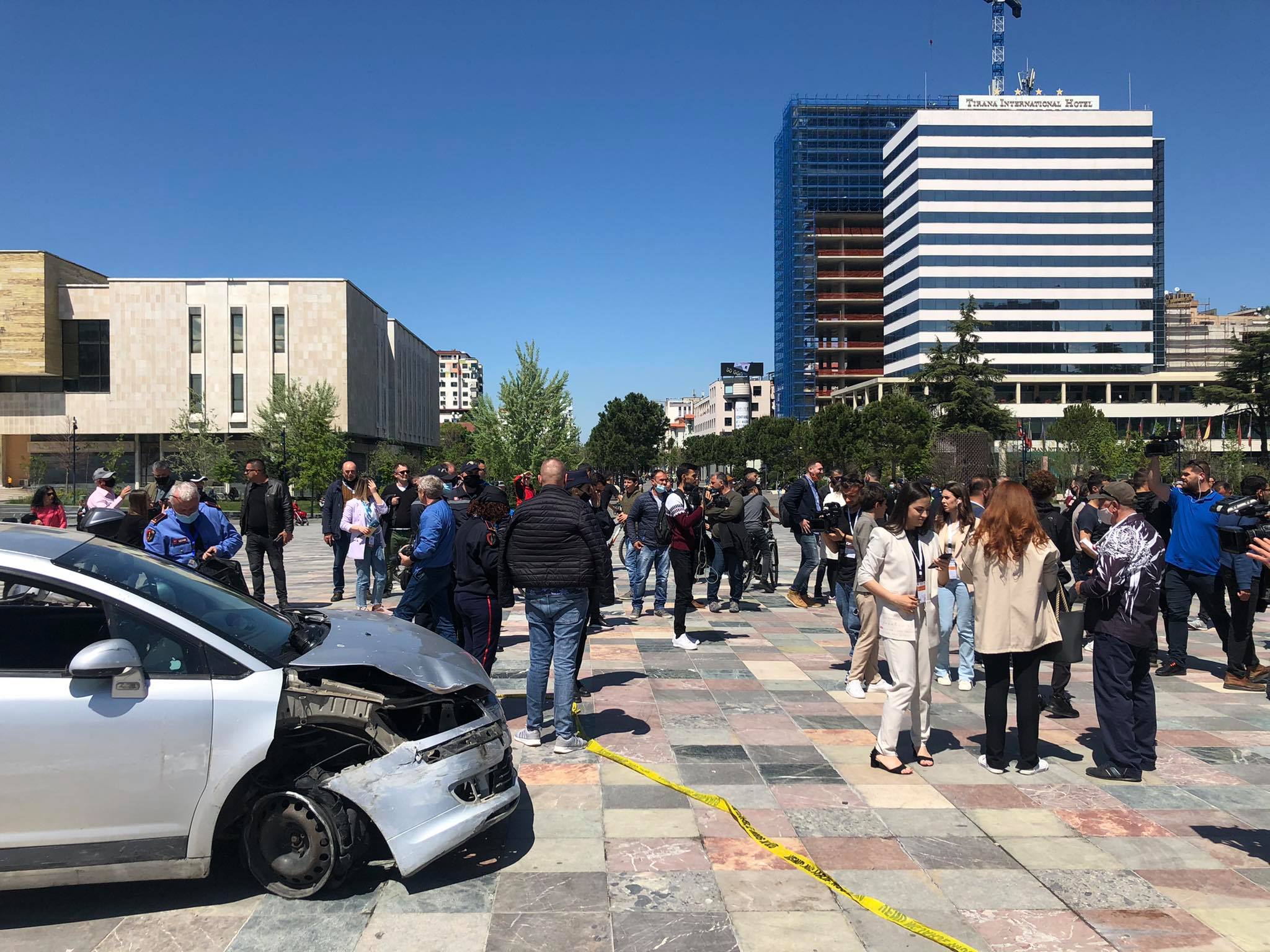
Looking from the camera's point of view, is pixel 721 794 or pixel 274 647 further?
pixel 721 794

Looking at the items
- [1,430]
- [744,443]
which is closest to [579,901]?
[1,430]

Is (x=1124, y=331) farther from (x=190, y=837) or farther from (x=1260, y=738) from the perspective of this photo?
(x=190, y=837)

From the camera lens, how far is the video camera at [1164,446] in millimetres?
9047

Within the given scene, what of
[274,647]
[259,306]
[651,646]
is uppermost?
[259,306]

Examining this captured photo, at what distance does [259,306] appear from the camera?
6341 cm

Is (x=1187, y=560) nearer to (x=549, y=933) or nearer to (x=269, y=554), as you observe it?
(x=549, y=933)

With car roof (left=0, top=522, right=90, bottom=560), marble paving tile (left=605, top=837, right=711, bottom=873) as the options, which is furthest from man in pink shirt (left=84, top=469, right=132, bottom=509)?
marble paving tile (left=605, top=837, right=711, bottom=873)

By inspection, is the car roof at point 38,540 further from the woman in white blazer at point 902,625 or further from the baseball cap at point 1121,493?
the baseball cap at point 1121,493

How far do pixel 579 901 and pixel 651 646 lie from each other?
6057 mm

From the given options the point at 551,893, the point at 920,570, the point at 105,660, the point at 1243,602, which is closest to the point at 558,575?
the point at 551,893

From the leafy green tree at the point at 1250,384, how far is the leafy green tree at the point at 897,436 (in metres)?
19.0

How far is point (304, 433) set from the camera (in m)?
49.5

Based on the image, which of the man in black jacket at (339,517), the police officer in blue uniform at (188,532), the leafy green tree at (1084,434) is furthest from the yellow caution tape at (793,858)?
the leafy green tree at (1084,434)

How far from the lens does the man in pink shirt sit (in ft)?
31.2
